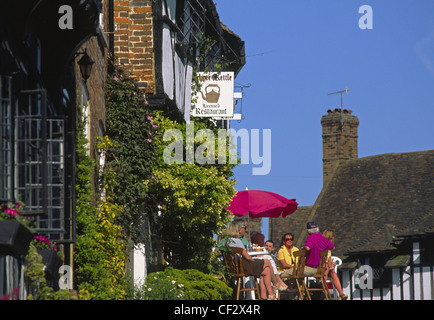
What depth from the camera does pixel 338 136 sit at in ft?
128

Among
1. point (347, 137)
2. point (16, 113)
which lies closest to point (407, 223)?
point (347, 137)

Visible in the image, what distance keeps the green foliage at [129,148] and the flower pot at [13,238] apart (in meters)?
6.36

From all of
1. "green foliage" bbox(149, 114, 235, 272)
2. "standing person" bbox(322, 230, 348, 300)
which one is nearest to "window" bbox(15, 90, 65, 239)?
"green foliage" bbox(149, 114, 235, 272)

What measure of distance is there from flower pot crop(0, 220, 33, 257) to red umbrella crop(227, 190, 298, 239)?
30.1 ft

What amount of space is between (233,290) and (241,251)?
4.60ft

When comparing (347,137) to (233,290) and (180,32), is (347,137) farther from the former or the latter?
(233,290)

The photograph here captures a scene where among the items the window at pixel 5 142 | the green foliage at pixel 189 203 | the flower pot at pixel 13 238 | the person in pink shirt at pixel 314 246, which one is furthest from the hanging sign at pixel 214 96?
the flower pot at pixel 13 238

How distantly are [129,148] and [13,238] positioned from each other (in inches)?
290

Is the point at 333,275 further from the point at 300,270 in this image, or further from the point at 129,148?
the point at 129,148

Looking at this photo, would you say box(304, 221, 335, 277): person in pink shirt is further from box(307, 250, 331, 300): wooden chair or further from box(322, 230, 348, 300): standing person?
box(322, 230, 348, 300): standing person

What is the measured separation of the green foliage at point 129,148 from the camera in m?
14.0

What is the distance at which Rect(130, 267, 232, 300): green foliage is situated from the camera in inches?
508

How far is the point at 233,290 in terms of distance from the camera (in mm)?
15164

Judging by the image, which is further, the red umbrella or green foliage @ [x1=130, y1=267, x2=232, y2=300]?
the red umbrella
